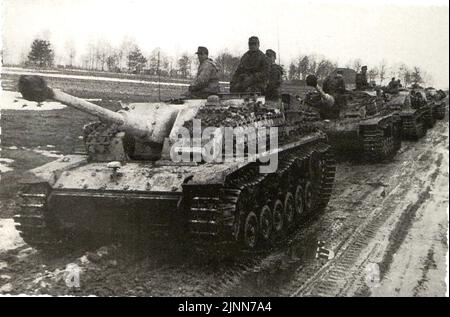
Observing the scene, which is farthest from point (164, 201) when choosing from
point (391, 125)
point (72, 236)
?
point (391, 125)

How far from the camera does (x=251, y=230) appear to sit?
22.7ft

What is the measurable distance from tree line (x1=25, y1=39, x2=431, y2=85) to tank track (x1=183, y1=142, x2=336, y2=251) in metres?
2.15

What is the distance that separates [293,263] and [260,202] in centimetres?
97

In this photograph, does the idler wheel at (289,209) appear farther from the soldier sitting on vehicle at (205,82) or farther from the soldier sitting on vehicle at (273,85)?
the soldier sitting on vehicle at (205,82)

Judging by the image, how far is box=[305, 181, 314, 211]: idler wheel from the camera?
9.39 metres

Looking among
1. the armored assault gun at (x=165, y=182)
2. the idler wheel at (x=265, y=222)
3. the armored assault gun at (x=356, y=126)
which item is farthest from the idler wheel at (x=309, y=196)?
the armored assault gun at (x=356, y=126)

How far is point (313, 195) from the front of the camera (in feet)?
32.3

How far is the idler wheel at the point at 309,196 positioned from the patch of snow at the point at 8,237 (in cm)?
464

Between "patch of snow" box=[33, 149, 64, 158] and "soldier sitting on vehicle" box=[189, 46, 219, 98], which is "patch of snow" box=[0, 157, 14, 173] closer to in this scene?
"patch of snow" box=[33, 149, 64, 158]

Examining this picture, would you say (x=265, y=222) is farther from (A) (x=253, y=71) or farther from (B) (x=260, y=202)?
(A) (x=253, y=71)

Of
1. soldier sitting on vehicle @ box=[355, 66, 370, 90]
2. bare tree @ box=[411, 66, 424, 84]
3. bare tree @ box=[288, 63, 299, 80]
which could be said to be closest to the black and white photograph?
bare tree @ box=[411, 66, 424, 84]

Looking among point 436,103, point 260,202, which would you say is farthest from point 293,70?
point 260,202
